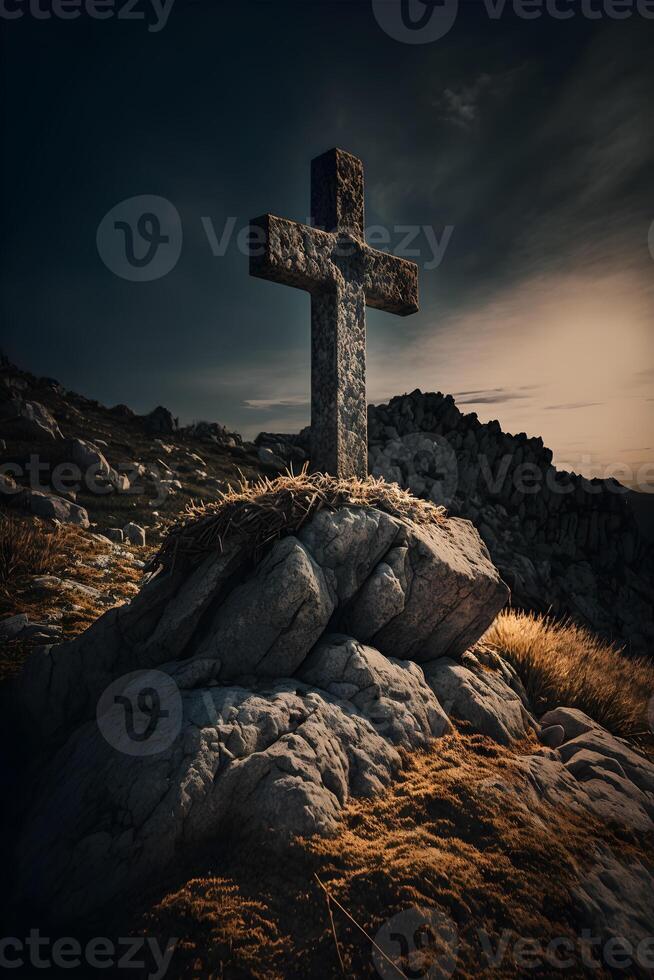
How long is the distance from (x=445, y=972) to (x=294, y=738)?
1.63 m

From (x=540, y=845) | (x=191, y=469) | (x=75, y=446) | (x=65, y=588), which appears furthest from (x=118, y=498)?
(x=540, y=845)

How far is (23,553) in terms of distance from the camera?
8836 mm

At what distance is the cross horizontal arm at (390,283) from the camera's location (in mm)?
7863

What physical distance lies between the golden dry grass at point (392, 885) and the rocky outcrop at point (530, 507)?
890 inches

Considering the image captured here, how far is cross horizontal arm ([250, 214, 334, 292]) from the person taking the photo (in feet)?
21.5

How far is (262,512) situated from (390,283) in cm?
476

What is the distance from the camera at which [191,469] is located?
72.5 ft

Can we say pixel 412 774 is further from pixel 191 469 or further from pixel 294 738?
pixel 191 469

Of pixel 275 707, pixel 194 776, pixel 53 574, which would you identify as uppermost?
pixel 53 574

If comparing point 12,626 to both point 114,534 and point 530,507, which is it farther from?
point 530,507

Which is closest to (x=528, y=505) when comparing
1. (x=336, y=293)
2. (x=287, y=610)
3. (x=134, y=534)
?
(x=134, y=534)

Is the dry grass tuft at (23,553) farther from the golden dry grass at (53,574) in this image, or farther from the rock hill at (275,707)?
the rock hill at (275,707)

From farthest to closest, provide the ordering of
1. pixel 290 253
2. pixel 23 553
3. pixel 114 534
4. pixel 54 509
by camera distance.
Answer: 1. pixel 114 534
2. pixel 54 509
3. pixel 23 553
4. pixel 290 253

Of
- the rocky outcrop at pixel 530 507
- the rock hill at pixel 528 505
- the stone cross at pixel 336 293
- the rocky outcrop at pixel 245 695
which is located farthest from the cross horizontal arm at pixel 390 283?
the rock hill at pixel 528 505
